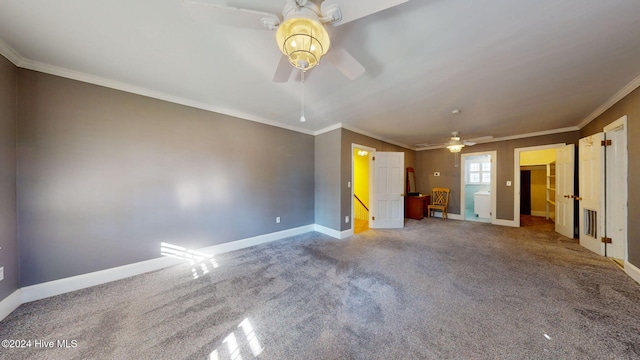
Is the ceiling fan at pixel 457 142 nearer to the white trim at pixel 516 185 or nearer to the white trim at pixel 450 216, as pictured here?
the white trim at pixel 516 185

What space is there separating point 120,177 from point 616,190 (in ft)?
22.7

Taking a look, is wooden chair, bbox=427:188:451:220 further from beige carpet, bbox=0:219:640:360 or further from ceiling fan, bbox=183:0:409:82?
ceiling fan, bbox=183:0:409:82

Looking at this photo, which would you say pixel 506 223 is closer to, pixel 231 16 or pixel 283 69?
pixel 283 69

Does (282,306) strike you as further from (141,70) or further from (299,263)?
(141,70)

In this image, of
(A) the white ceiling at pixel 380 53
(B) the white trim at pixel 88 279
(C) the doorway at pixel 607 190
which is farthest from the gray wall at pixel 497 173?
(B) the white trim at pixel 88 279

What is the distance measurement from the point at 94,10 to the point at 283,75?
1.41 m

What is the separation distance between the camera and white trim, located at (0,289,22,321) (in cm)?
170

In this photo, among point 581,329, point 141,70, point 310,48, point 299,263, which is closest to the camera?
point 310,48

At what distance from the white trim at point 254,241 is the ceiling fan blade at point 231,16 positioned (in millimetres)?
3031

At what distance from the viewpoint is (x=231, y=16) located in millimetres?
1132

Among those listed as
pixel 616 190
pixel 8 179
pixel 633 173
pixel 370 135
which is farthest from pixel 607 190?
pixel 8 179

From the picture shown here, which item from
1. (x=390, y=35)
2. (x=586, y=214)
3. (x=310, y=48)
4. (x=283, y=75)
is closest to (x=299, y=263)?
(x=283, y=75)

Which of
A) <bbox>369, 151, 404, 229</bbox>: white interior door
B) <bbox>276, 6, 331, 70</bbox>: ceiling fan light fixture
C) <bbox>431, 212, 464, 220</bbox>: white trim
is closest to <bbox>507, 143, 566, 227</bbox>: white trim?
<bbox>431, 212, 464, 220</bbox>: white trim

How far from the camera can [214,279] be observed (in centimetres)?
235
